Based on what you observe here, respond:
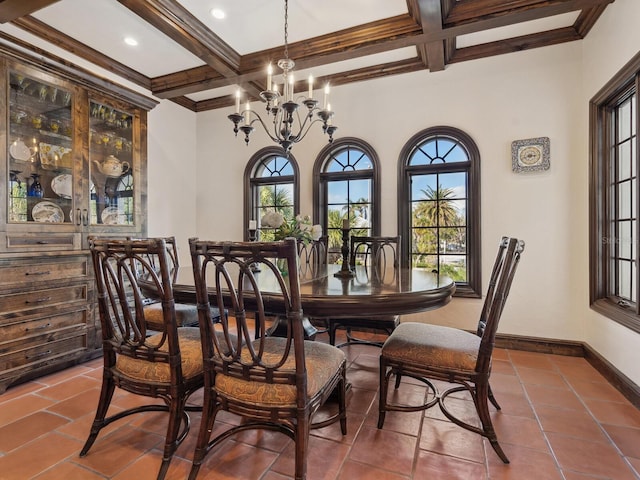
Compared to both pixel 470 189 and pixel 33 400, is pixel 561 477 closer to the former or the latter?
pixel 470 189

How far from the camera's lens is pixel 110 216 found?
313 cm

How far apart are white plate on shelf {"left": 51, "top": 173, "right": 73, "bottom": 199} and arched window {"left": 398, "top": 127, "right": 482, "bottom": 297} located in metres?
3.01

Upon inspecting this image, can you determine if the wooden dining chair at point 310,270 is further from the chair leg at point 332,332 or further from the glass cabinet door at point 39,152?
the glass cabinet door at point 39,152

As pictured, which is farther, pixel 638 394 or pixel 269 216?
pixel 269 216

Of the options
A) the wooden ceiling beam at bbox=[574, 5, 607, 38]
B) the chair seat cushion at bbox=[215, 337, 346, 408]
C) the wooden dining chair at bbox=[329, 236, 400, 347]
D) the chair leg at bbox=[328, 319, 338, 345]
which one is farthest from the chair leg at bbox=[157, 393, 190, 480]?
the wooden ceiling beam at bbox=[574, 5, 607, 38]

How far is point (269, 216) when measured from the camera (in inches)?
87.1

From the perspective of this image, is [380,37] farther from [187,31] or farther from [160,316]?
[160,316]

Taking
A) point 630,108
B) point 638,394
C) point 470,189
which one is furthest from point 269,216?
point 630,108

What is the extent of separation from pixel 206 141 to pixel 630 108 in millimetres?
4297

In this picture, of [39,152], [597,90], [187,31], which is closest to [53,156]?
[39,152]

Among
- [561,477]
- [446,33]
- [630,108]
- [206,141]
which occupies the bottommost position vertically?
[561,477]

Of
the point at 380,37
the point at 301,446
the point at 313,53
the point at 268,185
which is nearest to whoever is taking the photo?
the point at 301,446

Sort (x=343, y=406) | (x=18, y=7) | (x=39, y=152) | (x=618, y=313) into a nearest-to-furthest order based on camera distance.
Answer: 1. (x=343, y=406)
2. (x=18, y=7)
3. (x=618, y=313)
4. (x=39, y=152)

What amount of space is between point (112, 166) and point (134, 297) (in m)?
2.22
